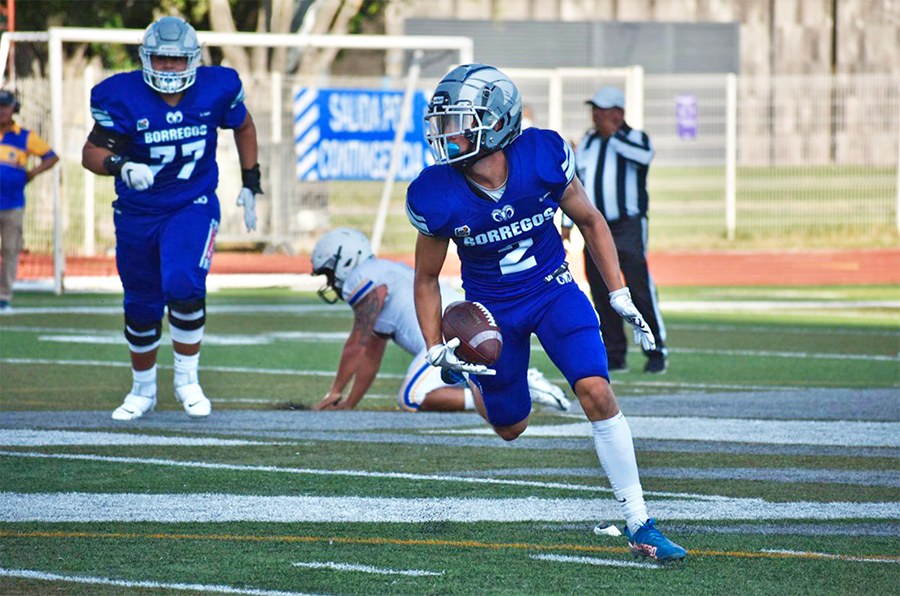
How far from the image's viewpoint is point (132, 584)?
15.5 ft

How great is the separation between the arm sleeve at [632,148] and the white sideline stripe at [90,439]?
13.3 ft

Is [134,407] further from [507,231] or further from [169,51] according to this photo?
[507,231]

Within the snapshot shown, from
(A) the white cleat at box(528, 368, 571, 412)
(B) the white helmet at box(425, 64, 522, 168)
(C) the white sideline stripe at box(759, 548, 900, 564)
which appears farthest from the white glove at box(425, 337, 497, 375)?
(A) the white cleat at box(528, 368, 571, 412)

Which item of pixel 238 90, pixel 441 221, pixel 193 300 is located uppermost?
pixel 238 90

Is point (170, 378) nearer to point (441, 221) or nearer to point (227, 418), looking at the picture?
point (227, 418)

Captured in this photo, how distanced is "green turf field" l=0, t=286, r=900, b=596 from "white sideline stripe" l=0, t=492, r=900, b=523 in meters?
0.02

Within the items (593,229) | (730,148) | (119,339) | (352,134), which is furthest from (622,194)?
(730,148)

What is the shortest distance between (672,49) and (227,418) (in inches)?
1236

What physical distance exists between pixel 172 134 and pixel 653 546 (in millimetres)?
4022

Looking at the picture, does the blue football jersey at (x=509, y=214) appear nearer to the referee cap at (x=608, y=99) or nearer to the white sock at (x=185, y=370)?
the white sock at (x=185, y=370)

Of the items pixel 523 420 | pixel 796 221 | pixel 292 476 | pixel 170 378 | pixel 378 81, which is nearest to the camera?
pixel 523 420

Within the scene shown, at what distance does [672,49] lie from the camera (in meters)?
38.2

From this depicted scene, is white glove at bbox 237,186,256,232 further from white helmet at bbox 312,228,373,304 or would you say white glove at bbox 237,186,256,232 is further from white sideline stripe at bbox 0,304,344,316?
white sideline stripe at bbox 0,304,344,316

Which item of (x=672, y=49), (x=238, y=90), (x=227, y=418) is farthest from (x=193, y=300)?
(x=672, y=49)
